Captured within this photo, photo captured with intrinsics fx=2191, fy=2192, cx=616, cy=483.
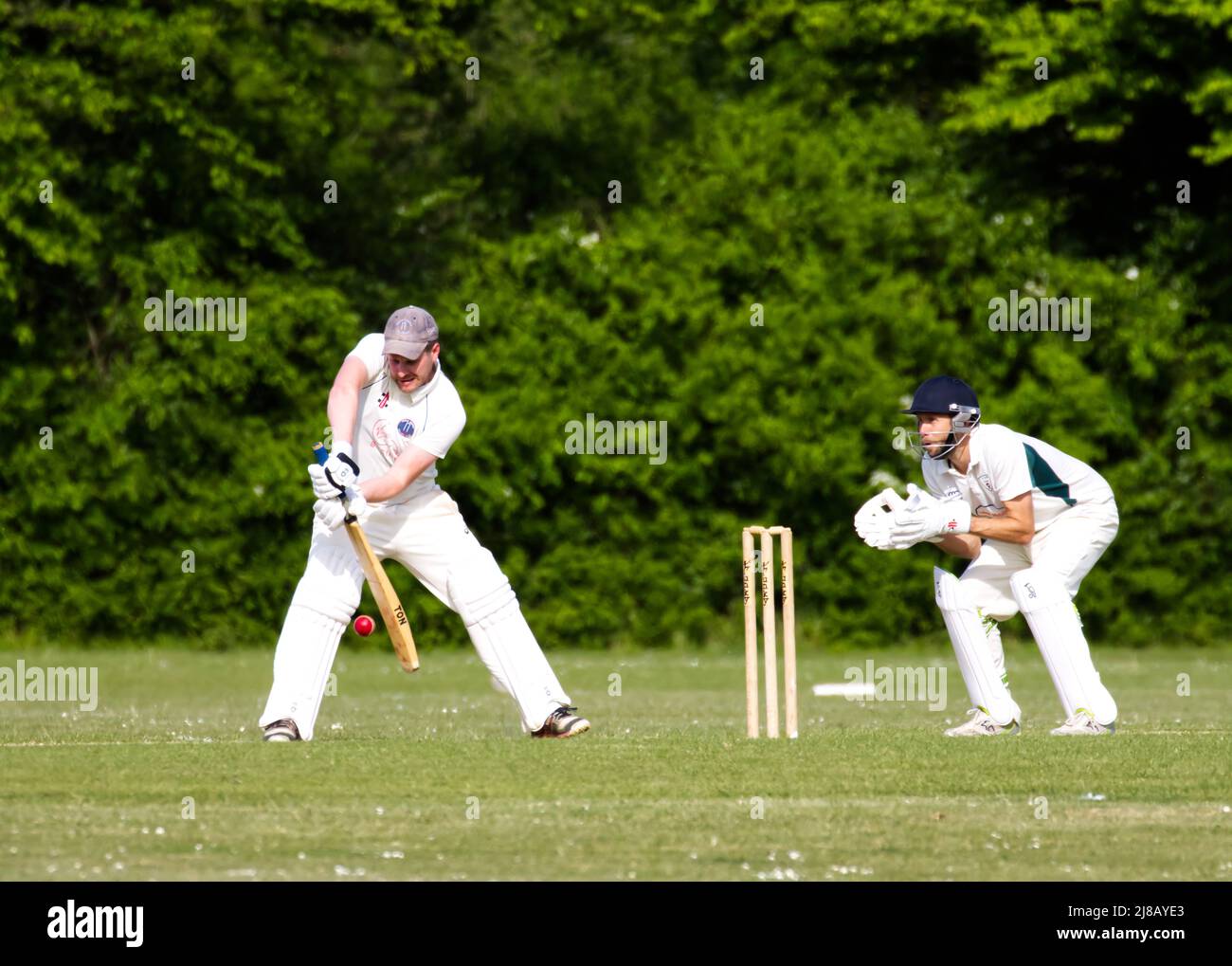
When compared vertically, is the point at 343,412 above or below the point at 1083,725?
above

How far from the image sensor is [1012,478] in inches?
403

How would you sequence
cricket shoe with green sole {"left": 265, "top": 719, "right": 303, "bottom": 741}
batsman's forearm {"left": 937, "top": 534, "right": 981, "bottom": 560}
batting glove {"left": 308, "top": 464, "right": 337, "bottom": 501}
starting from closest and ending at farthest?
batting glove {"left": 308, "top": 464, "right": 337, "bottom": 501} < cricket shoe with green sole {"left": 265, "top": 719, "right": 303, "bottom": 741} < batsman's forearm {"left": 937, "top": 534, "right": 981, "bottom": 560}

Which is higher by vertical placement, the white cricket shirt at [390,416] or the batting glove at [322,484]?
the white cricket shirt at [390,416]

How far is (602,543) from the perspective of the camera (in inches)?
765

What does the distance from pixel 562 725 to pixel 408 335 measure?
1913 mm

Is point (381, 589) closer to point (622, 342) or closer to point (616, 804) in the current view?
point (616, 804)

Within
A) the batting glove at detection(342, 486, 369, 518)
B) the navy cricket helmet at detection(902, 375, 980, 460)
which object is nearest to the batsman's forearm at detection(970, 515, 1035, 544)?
the navy cricket helmet at detection(902, 375, 980, 460)

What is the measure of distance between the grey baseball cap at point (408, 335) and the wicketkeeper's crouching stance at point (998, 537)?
7.04ft

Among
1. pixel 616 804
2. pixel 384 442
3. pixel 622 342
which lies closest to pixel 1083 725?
pixel 616 804

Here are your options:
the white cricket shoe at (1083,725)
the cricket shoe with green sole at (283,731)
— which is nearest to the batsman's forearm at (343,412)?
the cricket shoe with green sole at (283,731)

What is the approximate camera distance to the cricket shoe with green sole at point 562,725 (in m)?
10.0

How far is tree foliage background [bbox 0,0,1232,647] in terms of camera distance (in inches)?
751

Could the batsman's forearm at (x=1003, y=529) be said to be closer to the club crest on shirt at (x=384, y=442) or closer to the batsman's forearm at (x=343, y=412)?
the club crest on shirt at (x=384, y=442)

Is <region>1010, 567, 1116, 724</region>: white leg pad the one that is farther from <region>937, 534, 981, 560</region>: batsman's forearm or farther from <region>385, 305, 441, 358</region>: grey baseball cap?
<region>385, 305, 441, 358</region>: grey baseball cap
